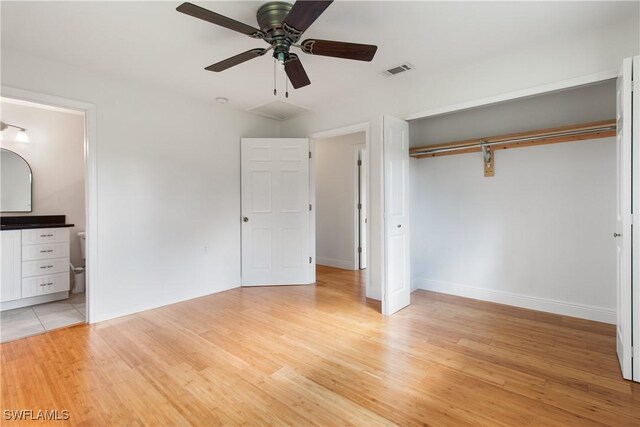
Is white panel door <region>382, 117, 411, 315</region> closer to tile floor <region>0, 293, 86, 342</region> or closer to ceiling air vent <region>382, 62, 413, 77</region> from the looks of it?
ceiling air vent <region>382, 62, 413, 77</region>

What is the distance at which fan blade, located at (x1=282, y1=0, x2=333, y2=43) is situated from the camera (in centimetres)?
158

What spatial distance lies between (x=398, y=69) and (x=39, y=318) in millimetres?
4641

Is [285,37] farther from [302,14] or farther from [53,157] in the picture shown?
[53,157]

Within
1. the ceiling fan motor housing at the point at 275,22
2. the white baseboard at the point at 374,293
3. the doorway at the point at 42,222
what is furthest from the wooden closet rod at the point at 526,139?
the doorway at the point at 42,222

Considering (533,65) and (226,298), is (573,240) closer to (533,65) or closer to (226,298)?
(533,65)

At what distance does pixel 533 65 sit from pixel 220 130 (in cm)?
362

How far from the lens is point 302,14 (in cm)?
170

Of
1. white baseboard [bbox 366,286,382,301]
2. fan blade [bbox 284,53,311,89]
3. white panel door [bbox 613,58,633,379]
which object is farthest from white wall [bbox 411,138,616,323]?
fan blade [bbox 284,53,311,89]

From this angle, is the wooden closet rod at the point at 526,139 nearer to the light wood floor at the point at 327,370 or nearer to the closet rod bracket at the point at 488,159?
the closet rod bracket at the point at 488,159

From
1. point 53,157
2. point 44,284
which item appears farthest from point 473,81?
point 53,157

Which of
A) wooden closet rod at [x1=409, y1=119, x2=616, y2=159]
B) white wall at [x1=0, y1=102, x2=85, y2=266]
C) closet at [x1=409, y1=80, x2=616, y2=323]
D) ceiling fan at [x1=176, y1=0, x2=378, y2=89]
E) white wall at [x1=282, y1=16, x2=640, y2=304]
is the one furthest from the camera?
white wall at [x1=0, y1=102, x2=85, y2=266]

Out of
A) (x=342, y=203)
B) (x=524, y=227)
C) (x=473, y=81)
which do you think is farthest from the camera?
(x=342, y=203)

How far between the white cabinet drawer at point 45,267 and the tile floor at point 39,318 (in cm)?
40

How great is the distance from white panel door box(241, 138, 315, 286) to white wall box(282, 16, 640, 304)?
655 millimetres
